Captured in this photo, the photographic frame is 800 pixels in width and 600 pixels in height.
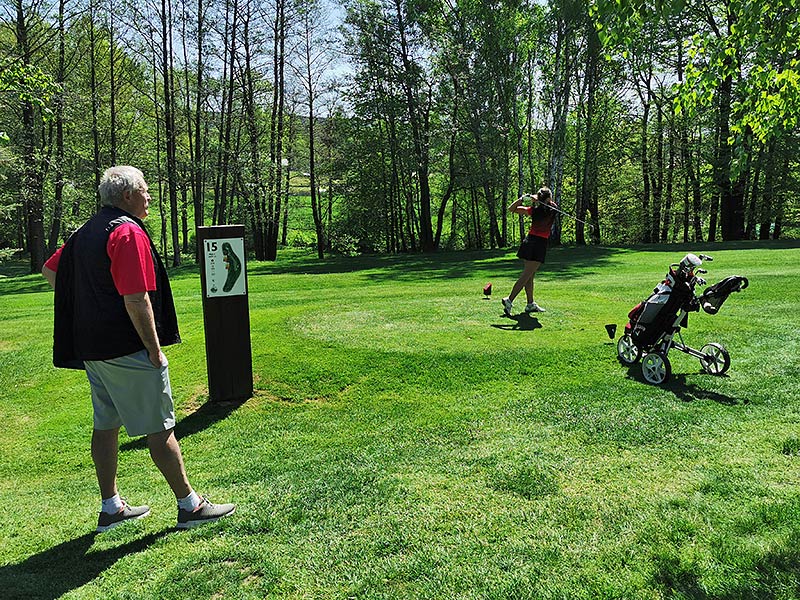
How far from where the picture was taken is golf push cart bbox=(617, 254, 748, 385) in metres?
5.21

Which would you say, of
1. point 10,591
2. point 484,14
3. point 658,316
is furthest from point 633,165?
point 10,591

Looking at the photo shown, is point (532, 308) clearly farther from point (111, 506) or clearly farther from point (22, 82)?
point (22, 82)

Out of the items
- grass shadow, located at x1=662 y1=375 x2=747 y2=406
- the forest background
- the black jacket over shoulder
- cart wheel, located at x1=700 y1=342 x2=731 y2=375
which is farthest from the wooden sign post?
the forest background

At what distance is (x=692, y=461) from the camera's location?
13.0 feet

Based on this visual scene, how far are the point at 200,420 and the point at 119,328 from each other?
7.80 feet

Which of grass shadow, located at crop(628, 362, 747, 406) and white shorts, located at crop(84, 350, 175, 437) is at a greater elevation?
white shorts, located at crop(84, 350, 175, 437)

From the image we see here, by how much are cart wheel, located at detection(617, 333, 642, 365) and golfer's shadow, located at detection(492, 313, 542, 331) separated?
58.4 inches

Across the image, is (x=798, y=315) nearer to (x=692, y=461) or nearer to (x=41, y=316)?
(x=692, y=461)

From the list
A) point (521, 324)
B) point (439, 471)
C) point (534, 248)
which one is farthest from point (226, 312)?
point (534, 248)

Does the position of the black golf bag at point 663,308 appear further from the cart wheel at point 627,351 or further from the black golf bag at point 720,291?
the cart wheel at point 627,351

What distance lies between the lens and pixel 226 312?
18.0 feet

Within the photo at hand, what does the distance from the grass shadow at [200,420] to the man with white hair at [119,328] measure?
147 centimetres

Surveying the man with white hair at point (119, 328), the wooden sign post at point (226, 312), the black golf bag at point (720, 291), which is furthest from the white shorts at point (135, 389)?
the black golf bag at point (720, 291)

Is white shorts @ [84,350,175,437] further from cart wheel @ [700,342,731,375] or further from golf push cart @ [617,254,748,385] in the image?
cart wheel @ [700,342,731,375]
